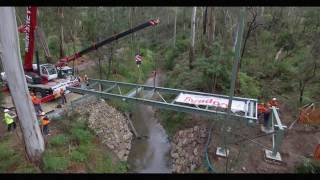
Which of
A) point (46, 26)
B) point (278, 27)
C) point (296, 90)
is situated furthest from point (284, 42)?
point (46, 26)

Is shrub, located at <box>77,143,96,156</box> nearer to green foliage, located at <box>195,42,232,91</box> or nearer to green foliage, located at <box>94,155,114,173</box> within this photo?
green foliage, located at <box>94,155,114,173</box>

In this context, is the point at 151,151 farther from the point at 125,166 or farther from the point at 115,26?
the point at 115,26

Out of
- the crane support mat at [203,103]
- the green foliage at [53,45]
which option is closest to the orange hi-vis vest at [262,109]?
the crane support mat at [203,103]

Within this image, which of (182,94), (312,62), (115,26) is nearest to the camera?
A: (182,94)

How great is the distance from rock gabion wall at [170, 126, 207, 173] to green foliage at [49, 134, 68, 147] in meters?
5.21

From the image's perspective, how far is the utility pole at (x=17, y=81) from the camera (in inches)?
342

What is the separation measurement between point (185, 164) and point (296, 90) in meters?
8.18

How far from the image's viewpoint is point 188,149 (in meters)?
14.0

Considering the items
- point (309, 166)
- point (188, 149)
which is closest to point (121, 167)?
point (188, 149)

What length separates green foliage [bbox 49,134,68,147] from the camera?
1200 cm

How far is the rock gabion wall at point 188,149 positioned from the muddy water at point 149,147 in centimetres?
52

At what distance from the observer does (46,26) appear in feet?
92.4

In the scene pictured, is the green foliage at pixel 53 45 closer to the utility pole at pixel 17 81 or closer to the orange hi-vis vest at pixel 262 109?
the utility pole at pixel 17 81

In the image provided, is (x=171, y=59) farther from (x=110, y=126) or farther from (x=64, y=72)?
(x=110, y=126)
